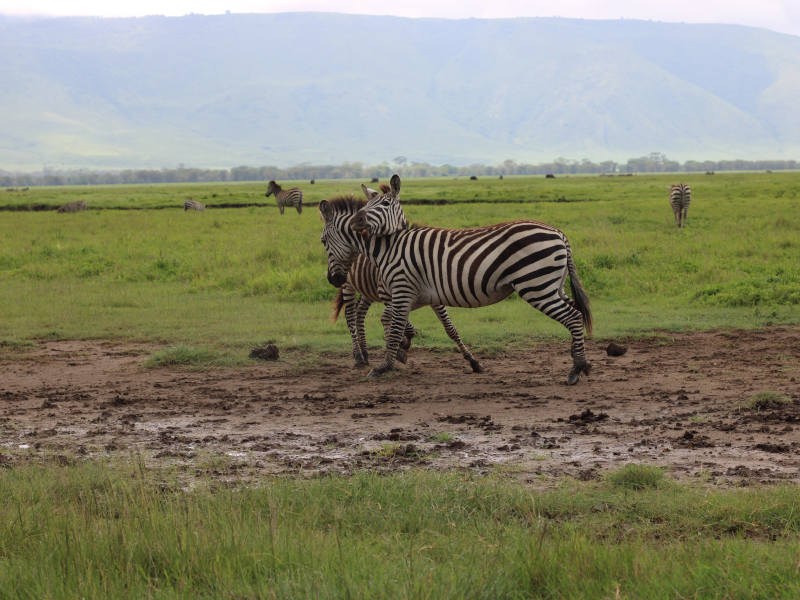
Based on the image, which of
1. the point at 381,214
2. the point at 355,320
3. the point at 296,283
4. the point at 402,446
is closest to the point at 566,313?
the point at 381,214

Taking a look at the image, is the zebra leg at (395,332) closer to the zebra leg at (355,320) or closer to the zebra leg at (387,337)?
the zebra leg at (387,337)

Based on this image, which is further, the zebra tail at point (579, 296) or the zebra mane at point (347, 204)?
the zebra mane at point (347, 204)

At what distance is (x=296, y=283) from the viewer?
18.1 metres

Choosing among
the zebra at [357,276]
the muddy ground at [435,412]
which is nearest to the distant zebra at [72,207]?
the muddy ground at [435,412]

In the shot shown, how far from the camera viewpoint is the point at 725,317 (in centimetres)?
1416

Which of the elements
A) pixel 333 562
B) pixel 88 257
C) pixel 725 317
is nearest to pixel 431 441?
pixel 333 562

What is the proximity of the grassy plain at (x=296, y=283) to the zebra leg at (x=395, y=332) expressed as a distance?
1763 mm

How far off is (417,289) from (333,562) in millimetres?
6866

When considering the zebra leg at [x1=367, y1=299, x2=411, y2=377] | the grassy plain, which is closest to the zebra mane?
the zebra leg at [x1=367, y1=299, x2=411, y2=377]

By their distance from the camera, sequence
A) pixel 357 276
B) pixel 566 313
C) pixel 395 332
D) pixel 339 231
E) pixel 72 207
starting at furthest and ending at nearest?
pixel 72 207, pixel 357 276, pixel 339 231, pixel 395 332, pixel 566 313

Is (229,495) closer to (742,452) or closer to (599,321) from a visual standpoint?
(742,452)

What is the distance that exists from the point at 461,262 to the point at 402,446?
351 centimetres

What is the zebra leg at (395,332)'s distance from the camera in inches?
425

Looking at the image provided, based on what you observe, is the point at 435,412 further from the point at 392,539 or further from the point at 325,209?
the point at 392,539
